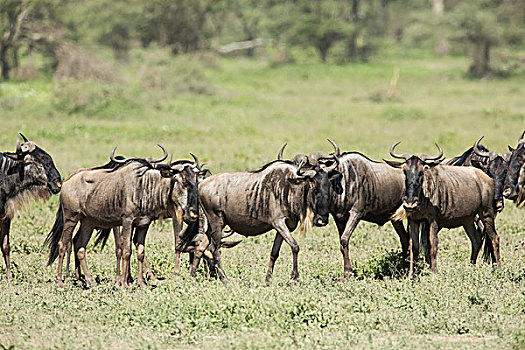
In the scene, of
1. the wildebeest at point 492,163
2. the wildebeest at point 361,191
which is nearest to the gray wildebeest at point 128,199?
the wildebeest at point 361,191

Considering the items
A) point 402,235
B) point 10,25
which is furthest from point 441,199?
point 10,25

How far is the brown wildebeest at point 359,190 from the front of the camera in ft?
32.4

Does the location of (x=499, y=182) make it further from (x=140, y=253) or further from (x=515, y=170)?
(x=140, y=253)

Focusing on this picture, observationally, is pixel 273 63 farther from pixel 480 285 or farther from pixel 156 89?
pixel 480 285

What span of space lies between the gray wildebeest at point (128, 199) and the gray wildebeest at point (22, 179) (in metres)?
0.47

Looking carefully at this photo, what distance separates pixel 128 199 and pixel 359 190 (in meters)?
2.99

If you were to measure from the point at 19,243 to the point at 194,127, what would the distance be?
39.1 ft

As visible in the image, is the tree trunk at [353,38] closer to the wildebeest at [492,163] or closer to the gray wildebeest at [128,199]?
the wildebeest at [492,163]

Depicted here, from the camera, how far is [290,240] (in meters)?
9.38

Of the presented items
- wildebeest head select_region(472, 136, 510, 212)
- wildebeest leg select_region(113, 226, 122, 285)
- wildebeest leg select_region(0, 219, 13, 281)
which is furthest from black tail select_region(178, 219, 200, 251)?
wildebeest head select_region(472, 136, 510, 212)

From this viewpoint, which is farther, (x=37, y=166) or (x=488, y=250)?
(x=488, y=250)

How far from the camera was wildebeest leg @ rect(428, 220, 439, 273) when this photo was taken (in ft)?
32.2

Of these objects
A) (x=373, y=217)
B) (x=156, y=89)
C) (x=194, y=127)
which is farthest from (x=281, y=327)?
(x=156, y=89)

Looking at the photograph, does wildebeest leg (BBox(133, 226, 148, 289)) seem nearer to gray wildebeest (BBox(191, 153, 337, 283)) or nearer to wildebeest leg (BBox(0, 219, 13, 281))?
gray wildebeest (BBox(191, 153, 337, 283))
